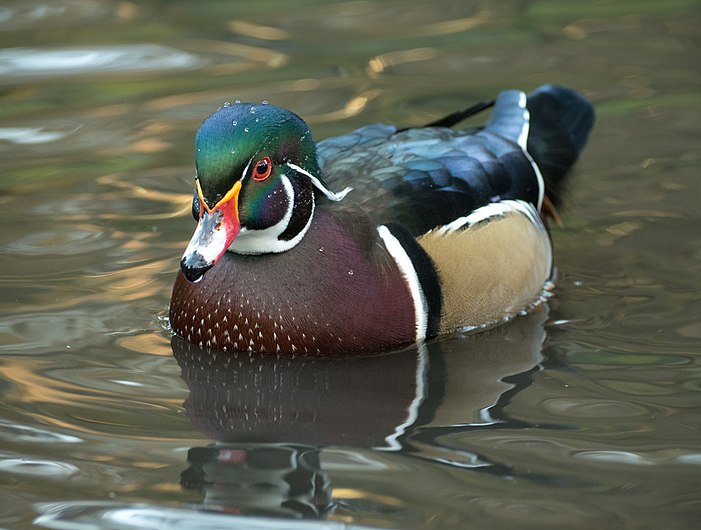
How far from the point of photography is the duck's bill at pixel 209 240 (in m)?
5.06

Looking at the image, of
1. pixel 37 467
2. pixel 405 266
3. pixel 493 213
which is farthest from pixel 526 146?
pixel 37 467

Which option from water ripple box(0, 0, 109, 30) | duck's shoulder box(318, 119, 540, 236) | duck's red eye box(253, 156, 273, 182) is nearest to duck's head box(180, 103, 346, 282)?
duck's red eye box(253, 156, 273, 182)

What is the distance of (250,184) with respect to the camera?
5.36m

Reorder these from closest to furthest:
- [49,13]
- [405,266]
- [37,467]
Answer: [37,467], [405,266], [49,13]

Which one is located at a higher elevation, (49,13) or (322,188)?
(49,13)

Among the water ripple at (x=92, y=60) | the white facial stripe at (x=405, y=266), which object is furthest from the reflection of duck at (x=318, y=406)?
the water ripple at (x=92, y=60)

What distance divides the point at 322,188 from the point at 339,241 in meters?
0.23

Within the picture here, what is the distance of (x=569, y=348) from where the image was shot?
226 inches

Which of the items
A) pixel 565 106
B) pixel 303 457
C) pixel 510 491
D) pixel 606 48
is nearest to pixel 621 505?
pixel 510 491

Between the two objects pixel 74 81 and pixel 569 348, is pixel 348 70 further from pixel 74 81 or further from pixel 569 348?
pixel 569 348

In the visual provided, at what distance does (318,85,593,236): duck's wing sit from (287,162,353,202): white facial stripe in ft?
0.12

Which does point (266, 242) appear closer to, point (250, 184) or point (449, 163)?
point (250, 184)

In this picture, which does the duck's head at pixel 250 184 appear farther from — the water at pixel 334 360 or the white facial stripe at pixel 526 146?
the white facial stripe at pixel 526 146

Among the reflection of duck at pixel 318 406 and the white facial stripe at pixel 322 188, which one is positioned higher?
the white facial stripe at pixel 322 188
